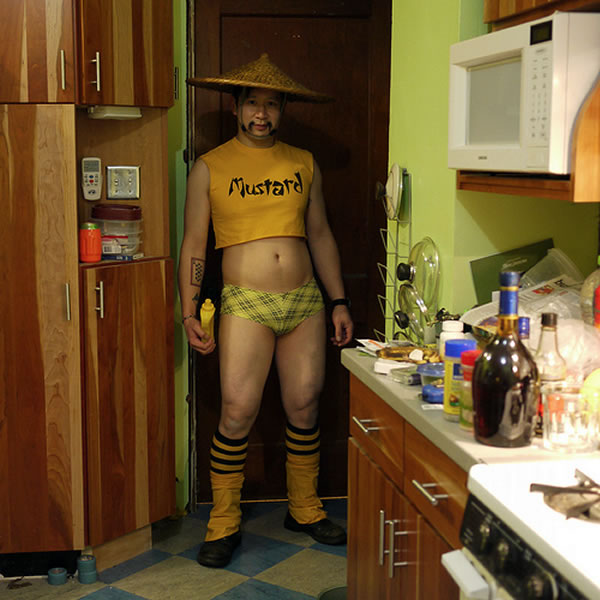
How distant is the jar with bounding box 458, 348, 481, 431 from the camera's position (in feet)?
5.47

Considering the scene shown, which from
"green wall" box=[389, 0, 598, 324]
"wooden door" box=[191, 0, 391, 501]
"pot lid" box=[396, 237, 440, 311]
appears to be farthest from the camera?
"wooden door" box=[191, 0, 391, 501]

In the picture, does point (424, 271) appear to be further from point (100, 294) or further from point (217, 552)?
point (217, 552)

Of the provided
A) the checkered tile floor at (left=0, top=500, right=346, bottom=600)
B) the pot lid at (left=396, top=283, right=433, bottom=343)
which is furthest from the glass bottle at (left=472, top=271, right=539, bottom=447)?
the checkered tile floor at (left=0, top=500, right=346, bottom=600)

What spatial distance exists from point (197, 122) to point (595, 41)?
203 cm

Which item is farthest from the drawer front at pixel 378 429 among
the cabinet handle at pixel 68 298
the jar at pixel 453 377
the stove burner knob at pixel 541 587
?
the cabinet handle at pixel 68 298

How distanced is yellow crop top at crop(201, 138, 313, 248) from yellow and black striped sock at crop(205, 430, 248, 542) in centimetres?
72

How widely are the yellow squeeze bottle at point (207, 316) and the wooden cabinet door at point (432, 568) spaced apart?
1.51 meters

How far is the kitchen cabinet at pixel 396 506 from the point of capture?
1.71m

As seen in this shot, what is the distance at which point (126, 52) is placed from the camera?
2.93 meters

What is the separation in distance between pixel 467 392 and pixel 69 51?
69.8 inches

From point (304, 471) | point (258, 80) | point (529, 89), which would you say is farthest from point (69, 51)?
point (304, 471)

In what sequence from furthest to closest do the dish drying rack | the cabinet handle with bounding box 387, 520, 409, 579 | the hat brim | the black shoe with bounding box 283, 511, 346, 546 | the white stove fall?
the black shoe with bounding box 283, 511, 346, 546 → the hat brim → the dish drying rack → the cabinet handle with bounding box 387, 520, 409, 579 → the white stove

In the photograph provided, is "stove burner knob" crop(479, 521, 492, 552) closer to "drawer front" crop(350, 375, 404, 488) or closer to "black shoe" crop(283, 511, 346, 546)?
"drawer front" crop(350, 375, 404, 488)

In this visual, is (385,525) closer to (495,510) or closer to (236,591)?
(495,510)
